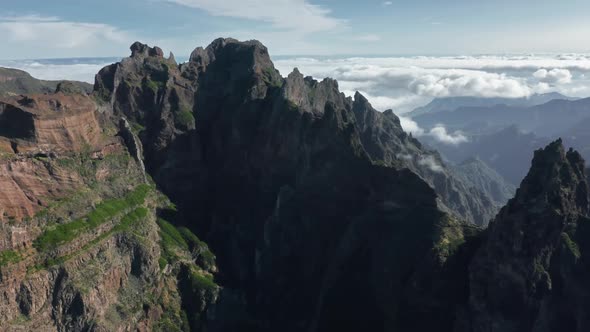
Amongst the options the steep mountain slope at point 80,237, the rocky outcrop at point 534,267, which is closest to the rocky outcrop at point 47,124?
the steep mountain slope at point 80,237

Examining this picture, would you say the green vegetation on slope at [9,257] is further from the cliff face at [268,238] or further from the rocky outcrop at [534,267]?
the rocky outcrop at [534,267]

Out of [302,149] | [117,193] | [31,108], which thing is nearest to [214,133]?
[302,149]

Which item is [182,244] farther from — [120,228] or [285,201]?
[285,201]

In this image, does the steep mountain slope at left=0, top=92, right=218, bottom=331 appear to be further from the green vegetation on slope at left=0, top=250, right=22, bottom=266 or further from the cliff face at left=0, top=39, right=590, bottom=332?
the cliff face at left=0, top=39, right=590, bottom=332

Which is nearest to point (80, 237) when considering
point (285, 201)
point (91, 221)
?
point (91, 221)

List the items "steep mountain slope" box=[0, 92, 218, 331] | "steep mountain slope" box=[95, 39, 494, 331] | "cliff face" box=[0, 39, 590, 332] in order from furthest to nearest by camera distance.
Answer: "steep mountain slope" box=[95, 39, 494, 331], "steep mountain slope" box=[0, 92, 218, 331], "cliff face" box=[0, 39, 590, 332]

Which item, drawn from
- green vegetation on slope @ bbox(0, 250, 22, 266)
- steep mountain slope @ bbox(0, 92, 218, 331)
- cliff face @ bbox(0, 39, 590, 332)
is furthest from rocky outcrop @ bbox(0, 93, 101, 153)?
green vegetation on slope @ bbox(0, 250, 22, 266)

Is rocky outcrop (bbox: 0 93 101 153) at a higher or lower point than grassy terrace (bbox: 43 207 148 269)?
higher
